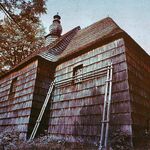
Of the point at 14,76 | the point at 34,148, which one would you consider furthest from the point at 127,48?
the point at 14,76

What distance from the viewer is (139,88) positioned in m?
8.84

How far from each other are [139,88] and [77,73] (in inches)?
133

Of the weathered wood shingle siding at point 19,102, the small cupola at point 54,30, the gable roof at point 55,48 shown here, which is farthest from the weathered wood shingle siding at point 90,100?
the small cupola at point 54,30

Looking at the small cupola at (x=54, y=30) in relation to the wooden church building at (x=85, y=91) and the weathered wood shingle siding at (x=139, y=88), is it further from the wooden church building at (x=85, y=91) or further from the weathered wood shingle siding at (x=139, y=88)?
the weathered wood shingle siding at (x=139, y=88)

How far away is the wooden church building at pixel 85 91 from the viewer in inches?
313

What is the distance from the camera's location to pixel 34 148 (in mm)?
6941

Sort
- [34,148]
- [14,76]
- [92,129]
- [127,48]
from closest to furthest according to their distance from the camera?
1. [34,148]
2. [92,129]
3. [127,48]
4. [14,76]

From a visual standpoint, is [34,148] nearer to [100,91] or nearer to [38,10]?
[100,91]

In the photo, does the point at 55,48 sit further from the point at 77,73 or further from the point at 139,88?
the point at 139,88

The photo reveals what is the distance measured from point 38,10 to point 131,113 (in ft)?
18.8

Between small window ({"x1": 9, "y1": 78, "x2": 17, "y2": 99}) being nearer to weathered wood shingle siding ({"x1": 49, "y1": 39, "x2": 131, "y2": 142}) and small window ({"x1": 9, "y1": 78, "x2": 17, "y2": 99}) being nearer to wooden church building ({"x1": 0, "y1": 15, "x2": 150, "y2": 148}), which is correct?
wooden church building ({"x1": 0, "y1": 15, "x2": 150, "y2": 148})

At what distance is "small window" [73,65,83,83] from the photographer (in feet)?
33.2

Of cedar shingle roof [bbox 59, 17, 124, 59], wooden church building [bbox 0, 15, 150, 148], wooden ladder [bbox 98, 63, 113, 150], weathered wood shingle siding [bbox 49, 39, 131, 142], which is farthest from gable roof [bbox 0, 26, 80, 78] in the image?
wooden ladder [bbox 98, 63, 113, 150]

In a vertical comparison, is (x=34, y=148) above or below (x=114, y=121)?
below
